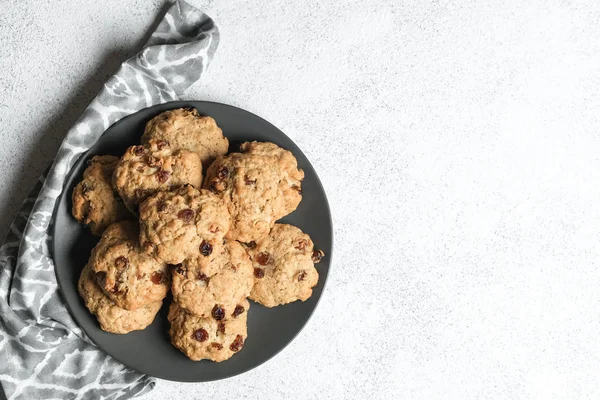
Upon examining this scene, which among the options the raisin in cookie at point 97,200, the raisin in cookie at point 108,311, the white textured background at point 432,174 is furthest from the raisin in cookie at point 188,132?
the raisin in cookie at point 108,311

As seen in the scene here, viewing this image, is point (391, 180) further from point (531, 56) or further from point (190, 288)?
point (190, 288)

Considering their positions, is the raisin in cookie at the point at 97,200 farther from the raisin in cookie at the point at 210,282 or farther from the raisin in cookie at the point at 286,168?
the raisin in cookie at the point at 286,168

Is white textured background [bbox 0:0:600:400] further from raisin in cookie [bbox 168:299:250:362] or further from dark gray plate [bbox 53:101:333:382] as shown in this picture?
raisin in cookie [bbox 168:299:250:362]

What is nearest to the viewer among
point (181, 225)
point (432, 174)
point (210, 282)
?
point (181, 225)

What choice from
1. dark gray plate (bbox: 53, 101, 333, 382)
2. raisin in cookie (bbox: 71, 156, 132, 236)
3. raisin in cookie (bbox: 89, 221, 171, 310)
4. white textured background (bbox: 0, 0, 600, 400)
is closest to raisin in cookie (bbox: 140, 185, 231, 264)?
raisin in cookie (bbox: 89, 221, 171, 310)

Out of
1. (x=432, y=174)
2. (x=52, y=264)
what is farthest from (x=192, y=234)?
(x=432, y=174)

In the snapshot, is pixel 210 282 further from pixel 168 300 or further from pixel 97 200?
pixel 97 200
